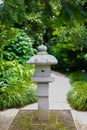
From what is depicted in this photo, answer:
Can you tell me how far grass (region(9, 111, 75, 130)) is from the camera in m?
5.31

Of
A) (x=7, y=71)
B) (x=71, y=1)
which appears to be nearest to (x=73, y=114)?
(x=7, y=71)

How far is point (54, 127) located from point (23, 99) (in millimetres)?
1769

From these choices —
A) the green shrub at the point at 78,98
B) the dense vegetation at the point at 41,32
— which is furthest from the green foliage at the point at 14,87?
the green shrub at the point at 78,98

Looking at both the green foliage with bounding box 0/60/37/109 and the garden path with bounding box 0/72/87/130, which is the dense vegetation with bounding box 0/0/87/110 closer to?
the green foliage with bounding box 0/60/37/109

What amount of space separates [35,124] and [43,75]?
2.60 feet

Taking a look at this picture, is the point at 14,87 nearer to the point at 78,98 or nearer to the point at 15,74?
the point at 15,74

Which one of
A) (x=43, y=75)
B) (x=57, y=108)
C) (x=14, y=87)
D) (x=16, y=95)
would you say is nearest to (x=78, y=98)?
(x=57, y=108)

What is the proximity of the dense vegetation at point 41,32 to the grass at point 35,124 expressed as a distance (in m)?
1.51

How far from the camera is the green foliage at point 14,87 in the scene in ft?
22.3

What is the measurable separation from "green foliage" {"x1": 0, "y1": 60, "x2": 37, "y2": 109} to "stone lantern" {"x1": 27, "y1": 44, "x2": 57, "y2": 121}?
1.24 meters

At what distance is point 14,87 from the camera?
7.33 metres

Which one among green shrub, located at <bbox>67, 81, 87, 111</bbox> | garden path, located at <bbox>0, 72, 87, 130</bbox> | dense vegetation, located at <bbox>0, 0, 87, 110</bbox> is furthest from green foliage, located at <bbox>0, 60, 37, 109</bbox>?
green shrub, located at <bbox>67, 81, 87, 111</bbox>

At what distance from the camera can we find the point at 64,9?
2439 millimetres

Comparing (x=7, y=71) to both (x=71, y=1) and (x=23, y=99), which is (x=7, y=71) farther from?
(x=71, y=1)
